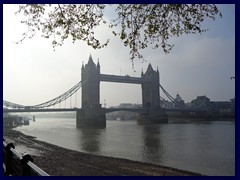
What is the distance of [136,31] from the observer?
244cm

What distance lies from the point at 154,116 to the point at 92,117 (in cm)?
1016

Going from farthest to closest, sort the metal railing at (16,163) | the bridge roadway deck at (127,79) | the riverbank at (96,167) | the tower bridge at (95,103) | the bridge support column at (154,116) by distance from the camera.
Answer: the bridge support column at (154,116) → the tower bridge at (95,103) → the bridge roadway deck at (127,79) → the riverbank at (96,167) → the metal railing at (16,163)

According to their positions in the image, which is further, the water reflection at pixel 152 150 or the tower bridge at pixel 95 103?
the tower bridge at pixel 95 103

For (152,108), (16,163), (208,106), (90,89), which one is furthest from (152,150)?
(208,106)

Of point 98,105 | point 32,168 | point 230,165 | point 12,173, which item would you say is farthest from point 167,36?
point 98,105

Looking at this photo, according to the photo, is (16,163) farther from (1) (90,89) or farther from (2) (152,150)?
(1) (90,89)

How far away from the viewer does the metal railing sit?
1888 millimetres

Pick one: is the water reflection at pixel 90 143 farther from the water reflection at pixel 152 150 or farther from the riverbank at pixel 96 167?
the riverbank at pixel 96 167

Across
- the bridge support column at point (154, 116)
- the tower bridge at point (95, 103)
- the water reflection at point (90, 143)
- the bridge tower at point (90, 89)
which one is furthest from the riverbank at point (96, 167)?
the bridge support column at point (154, 116)

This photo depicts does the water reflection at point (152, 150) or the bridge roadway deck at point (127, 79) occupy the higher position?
the bridge roadway deck at point (127, 79)

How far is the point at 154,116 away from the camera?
38.5 m

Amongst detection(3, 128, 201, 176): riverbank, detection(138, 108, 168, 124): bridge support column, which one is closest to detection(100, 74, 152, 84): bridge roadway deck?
detection(3, 128, 201, 176): riverbank

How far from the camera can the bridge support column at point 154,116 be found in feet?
126

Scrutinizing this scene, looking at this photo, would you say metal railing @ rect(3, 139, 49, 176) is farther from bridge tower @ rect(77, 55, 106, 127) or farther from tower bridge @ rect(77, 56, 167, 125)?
bridge tower @ rect(77, 55, 106, 127)
